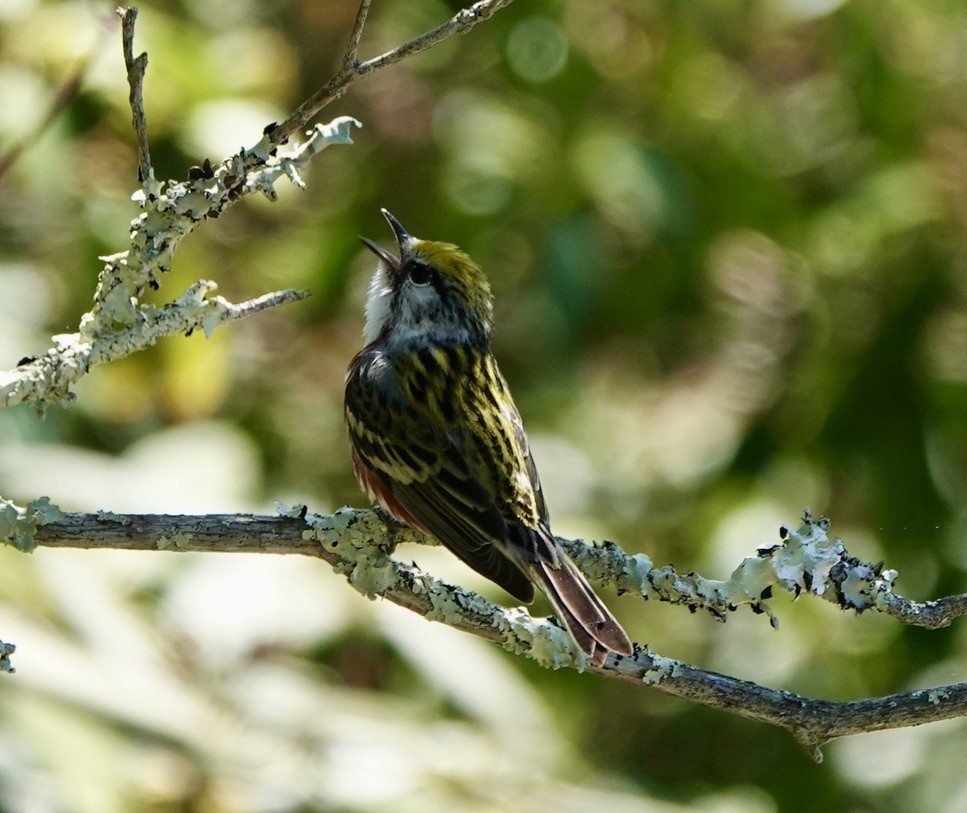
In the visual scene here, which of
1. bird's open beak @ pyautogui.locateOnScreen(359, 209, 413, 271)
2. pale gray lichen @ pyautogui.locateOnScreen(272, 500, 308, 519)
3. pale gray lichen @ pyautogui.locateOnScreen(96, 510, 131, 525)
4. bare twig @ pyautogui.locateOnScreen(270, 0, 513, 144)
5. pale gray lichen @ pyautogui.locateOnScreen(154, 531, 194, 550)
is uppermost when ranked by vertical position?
bird's open beak @ pyautogui.locateOnScreen(359, 209, 413, 271)

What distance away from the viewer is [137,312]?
308 cm

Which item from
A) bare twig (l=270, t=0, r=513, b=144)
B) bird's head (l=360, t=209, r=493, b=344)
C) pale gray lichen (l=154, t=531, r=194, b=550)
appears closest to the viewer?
bare twig (l=270, t=0, r=513, b=144)

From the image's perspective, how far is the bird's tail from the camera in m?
3.43

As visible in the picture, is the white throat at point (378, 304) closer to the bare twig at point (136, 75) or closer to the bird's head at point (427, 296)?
the bird's head at point (427, 296)

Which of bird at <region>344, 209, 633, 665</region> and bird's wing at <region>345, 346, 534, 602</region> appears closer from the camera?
bird at <region>344, 209, 633, 665</region>

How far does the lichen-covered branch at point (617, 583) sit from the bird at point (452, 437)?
0.17m

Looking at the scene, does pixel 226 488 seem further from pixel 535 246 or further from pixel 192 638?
pixel 535 246

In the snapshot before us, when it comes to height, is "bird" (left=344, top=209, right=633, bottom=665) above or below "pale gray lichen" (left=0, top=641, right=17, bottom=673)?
above

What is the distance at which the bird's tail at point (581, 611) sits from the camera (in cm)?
343

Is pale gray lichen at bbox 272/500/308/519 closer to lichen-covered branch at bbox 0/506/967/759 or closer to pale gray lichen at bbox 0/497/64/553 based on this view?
lichen-covered branch at bbox 0/506/967/759

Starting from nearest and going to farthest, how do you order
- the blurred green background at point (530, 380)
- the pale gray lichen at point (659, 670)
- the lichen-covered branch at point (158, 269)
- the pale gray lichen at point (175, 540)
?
the lichen-covered branch at point (158, 269), the pale gray lichen at point (175, 540), the pale gray lichen at point (659, 670), the blurred green background at point (530, 380)

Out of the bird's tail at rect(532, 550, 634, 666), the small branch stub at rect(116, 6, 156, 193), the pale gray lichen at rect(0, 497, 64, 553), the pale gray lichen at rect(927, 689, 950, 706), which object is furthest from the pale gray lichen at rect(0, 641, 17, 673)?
the pale gray lichen at rect(927, 689, 950, 706)

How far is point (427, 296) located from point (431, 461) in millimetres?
1102

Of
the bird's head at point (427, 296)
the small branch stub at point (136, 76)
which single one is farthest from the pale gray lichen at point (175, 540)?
the bird's head at point (427, 296)
